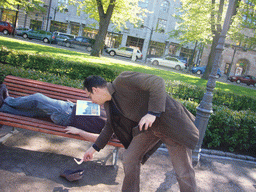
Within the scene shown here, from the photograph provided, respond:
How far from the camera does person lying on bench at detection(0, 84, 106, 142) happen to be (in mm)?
3891

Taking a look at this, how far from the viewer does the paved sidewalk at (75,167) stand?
10.2 feet

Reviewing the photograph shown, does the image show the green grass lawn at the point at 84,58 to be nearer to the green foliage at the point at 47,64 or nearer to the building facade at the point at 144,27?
the green foliage at the point at 47,64

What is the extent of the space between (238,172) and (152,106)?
11.1ft

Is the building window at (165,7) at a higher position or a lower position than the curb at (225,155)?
higher

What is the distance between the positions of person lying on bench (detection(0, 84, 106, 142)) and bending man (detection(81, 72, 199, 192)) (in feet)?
3.93

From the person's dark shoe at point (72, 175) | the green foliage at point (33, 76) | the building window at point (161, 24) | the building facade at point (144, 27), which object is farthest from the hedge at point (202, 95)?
the building window at point (161, 24)

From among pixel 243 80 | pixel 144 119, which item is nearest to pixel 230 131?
pixel 144 119

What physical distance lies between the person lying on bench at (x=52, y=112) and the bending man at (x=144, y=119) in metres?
1.20

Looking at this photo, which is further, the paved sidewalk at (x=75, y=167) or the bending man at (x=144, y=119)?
the paved sidewalk at (x=75, y=167)

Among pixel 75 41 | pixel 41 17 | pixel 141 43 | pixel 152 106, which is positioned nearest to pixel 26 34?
pixel 75 41

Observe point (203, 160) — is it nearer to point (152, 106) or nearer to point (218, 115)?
point (218, 115)

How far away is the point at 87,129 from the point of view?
387 cm

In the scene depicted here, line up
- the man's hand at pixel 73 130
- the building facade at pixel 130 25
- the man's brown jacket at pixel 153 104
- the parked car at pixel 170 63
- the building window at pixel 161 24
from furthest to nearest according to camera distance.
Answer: the building window at pixel 161 24, the building facade at pixel 130 25, the parked car at pixel 170 63, the man's hand at pixel 73 130, the man's brown jacket at pixel 153 104

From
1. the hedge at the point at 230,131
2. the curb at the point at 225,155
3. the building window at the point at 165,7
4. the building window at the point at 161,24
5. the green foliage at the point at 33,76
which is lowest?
the curb at the point at 225,155
